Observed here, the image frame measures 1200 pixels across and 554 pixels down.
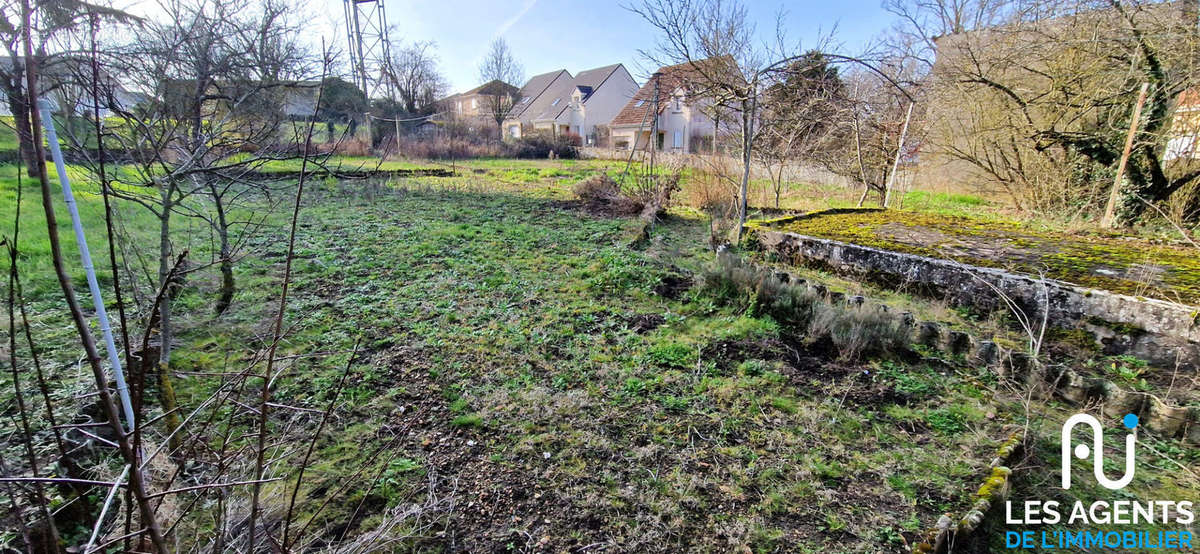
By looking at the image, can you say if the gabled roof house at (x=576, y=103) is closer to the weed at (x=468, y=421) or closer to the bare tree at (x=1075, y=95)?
the bare tree at (x=1075, y=95)

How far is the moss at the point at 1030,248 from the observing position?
3.63m

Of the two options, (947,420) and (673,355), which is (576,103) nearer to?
(673,355)

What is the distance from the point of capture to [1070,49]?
23.0 ft

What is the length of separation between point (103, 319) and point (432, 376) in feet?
5.34

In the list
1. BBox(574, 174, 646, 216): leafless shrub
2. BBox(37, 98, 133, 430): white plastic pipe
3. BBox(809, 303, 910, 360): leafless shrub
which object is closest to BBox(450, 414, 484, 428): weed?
BBox(37, 98, 133, 430): white plastic pipe

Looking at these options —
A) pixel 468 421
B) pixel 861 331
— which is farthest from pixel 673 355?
pixel 468 421

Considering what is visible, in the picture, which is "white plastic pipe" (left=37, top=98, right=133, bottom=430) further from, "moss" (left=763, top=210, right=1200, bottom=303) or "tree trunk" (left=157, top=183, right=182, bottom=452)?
"moss" (left=763, top=210, right=1200, bottom=303)

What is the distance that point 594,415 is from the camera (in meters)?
2.82

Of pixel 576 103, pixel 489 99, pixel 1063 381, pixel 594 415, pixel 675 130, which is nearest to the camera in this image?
pixel 594 415

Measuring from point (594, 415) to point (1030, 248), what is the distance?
4.74m

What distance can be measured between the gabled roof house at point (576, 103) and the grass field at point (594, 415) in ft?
87.0

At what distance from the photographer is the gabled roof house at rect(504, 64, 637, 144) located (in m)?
31.6

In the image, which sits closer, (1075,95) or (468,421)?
(468,421)

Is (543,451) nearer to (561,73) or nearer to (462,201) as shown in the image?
(462,201)
